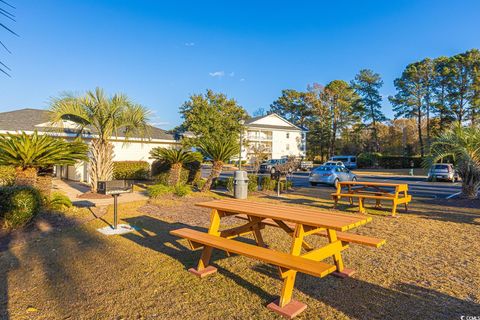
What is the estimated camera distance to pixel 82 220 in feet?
23.1

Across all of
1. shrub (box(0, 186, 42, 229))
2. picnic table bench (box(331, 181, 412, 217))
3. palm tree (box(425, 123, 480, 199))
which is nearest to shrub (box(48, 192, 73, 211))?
shrub (box(0, 186, 42, 229))

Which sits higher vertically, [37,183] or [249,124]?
[249,124]

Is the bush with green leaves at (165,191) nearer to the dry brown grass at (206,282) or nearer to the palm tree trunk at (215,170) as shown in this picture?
the palm tree trunk at (215,170)

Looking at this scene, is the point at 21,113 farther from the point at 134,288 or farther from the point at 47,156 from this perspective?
the point at 134,288

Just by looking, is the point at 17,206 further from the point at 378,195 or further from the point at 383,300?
the point at 378,195

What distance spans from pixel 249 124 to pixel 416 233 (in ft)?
134

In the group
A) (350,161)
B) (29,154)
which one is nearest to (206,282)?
(29,154)

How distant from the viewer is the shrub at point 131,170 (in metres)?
16.1

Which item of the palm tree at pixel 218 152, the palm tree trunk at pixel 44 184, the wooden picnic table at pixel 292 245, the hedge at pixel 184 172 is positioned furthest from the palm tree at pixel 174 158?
the wooden picnic table at pixel 292 245

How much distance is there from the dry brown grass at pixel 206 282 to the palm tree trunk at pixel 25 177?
1.80 metres

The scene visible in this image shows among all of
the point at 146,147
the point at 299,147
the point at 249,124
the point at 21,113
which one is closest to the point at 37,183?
the point at 146,147

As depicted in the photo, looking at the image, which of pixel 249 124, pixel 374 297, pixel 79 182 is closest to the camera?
pixel 374 297

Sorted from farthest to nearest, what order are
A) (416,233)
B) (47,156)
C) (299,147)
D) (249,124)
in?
(299,147) → (249,124) → (47,156) → (416,233)

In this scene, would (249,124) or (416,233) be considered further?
(249,124)
